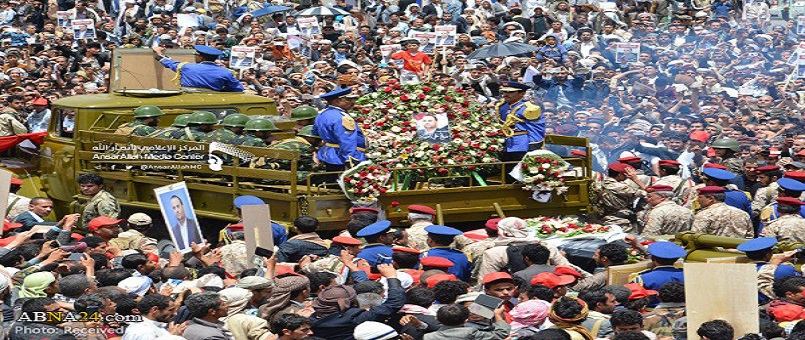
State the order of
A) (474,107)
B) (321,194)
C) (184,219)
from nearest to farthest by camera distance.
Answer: (184,219)
(321,194)
(474,107)

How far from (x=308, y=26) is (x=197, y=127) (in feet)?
29.6

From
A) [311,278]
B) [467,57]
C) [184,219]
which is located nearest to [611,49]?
[467,57]

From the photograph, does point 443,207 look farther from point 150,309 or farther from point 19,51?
point 19,51

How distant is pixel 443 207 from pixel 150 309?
6408mm

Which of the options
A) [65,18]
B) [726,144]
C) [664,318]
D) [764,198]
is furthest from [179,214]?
[65,18]

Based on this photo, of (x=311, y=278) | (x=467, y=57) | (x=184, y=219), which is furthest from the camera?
(x=467, y=57)

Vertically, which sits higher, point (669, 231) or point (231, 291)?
point (231, 291)

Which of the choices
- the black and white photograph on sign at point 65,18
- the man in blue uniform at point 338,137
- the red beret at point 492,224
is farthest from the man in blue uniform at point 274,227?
the black and white photograph on sign at point 65,18

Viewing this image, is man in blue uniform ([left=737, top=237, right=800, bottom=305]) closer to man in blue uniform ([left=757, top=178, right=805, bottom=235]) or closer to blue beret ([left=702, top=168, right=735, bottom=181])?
man in blue uniform ([left=757, top=178, right=805, bottom=235])

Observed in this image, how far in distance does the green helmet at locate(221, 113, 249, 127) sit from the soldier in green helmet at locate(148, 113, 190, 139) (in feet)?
1.47

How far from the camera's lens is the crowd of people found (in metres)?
12.2

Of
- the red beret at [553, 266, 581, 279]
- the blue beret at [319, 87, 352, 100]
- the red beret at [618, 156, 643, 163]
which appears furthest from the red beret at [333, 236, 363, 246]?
the red beret at [618, 156, 643, 163]

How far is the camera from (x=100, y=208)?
60.2ft

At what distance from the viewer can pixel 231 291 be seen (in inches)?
494
